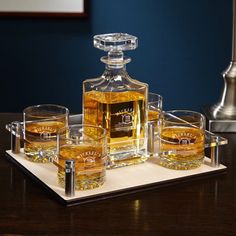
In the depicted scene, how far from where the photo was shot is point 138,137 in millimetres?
1455

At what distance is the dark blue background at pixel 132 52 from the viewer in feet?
9.86

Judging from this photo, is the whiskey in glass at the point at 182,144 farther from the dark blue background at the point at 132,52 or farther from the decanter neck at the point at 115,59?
the dark blue background at the point at 132,52

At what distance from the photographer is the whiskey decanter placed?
1.42 metres

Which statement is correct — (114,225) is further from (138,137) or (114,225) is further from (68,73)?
(68,73)

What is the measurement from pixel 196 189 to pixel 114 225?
0.78 feet

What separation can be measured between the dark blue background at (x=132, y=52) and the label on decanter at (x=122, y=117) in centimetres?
162

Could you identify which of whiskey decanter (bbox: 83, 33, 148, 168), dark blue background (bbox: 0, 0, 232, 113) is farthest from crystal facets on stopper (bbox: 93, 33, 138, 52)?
dark blue background (bbox: 0, 0, 232, 113)

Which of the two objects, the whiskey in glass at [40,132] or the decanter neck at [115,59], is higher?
the decanter neck at [115,59]

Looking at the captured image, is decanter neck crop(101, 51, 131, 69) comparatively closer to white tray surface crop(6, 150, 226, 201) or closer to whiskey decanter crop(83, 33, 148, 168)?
whiskey decanter crop(83, 33, 148, 168)

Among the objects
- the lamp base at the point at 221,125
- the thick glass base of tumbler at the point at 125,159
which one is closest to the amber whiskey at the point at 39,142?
the thick glass base of tumbler at the point at 125,159

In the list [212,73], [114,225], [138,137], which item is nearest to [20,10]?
[212,73]

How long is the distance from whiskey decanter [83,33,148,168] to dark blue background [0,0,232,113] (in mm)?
1569

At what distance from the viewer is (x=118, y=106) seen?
1414 mm

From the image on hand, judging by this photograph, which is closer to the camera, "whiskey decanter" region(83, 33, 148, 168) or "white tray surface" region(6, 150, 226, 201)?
"white tray surface" region(6, 150, 226, 201)
